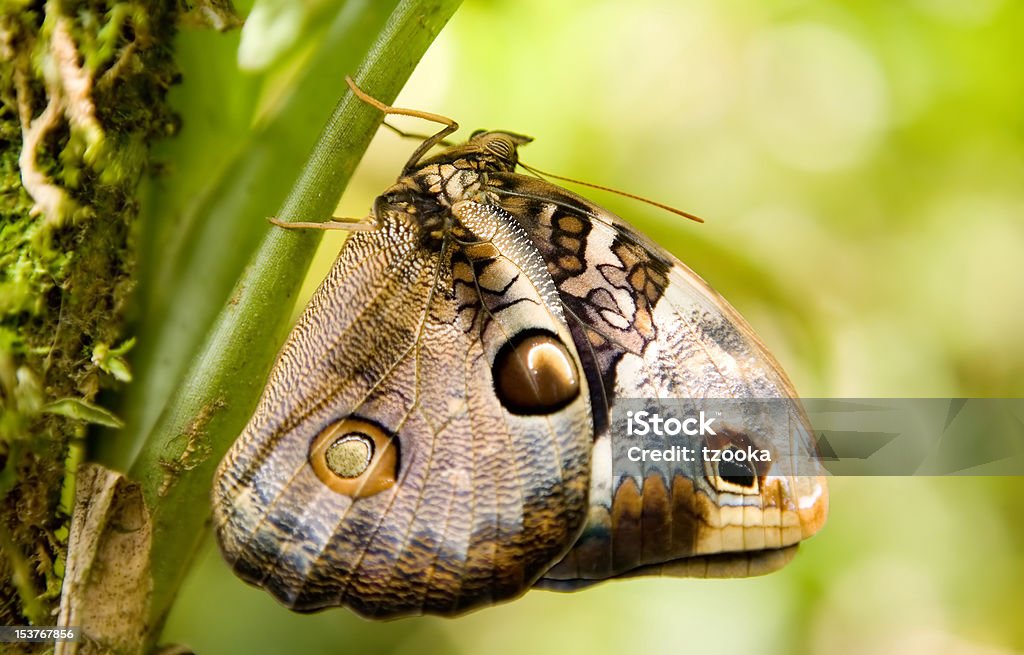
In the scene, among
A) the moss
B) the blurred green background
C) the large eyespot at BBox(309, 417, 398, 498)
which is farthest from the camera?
the blurred green background

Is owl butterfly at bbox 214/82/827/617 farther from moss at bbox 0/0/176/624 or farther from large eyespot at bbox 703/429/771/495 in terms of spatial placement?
moss at bbox 0/0/176/624

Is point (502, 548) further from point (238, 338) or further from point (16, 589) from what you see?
point (16, 589)

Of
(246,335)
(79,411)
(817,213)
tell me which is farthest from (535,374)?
(817,213)

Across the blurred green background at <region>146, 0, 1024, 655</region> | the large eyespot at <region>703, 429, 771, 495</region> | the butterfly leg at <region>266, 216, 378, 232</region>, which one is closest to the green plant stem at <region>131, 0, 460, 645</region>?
the butterfly leg at <region>266, 216, 378, 232</region>

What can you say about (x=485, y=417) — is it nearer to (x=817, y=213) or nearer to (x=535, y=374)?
(x=535, y=374)

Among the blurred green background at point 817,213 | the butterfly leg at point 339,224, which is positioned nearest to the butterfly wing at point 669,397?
the butterfly leg at point 339,224

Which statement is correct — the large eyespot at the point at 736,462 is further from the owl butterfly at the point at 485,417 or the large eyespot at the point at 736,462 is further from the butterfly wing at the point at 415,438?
the butterfly wing at the point at 415,438
